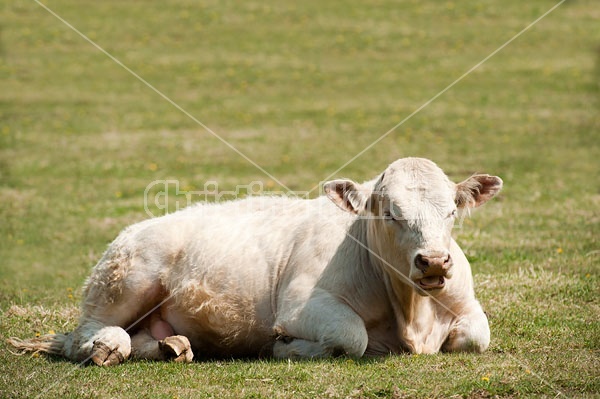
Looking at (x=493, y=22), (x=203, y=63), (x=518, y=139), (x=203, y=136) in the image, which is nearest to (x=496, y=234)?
(x=518, y=139)

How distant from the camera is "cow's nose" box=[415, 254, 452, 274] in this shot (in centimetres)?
711

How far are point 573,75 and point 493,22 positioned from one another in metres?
6.99

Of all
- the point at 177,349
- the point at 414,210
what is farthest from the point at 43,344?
the point at 414,210

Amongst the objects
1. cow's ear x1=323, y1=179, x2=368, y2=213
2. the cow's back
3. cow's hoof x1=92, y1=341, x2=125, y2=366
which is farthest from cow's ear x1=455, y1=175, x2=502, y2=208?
cow's hoof x1=92, y1=341, x2=125, y2=366

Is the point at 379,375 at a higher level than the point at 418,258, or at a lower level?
lower

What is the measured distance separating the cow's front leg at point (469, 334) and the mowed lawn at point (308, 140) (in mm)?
163

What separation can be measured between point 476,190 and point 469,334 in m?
1.36

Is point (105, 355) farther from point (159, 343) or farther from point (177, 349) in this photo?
point (177, 349)

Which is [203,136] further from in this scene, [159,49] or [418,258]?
[418,258]

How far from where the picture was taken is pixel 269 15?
4050 cm

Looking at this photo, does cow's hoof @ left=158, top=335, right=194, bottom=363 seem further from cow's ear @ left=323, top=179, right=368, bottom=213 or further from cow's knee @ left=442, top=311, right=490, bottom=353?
cow's knee @ left=442, top=311, right=490, bottom=353

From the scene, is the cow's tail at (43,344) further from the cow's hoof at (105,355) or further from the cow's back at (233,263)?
the cow's back at (233,263)

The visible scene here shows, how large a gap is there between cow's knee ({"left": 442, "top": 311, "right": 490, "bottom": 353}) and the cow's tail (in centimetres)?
392

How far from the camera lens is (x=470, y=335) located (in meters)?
8.06
